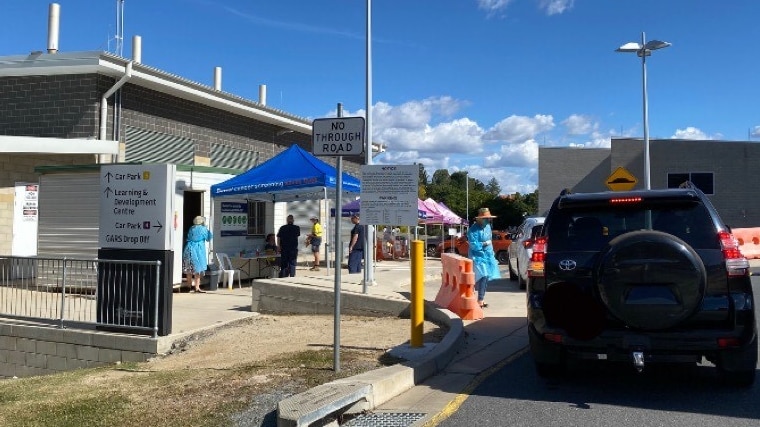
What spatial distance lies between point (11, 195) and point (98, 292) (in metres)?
7.53

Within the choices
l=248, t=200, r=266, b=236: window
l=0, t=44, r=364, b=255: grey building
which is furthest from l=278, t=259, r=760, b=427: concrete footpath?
l=0, t=44, r=364, b=255: grey building

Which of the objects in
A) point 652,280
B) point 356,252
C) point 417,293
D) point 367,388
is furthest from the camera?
point 356,252

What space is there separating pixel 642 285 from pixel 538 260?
999mm

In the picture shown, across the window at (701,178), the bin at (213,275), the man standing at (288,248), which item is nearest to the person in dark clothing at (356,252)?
the man standing at (288,248)

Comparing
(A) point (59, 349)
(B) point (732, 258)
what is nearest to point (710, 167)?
(B) point (732, 258)

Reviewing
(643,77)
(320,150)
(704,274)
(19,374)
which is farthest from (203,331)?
(643,77)

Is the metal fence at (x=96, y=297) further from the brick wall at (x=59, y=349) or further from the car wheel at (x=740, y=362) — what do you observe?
the car wheel at (x=740, y=362)

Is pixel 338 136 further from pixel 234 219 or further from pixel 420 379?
pixel 234 219

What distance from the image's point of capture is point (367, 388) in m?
5.71

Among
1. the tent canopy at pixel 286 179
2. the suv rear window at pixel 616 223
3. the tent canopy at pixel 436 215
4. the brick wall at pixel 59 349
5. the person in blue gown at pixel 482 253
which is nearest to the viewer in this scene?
the suv rear window at pixel 616 223

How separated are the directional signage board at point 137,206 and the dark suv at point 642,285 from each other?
234 inches

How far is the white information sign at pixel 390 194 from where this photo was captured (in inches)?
319

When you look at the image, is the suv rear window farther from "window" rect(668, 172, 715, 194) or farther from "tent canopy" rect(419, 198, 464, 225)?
"window" rect(668, 172, 715, 194)

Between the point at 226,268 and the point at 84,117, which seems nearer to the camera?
the point at 226,268
